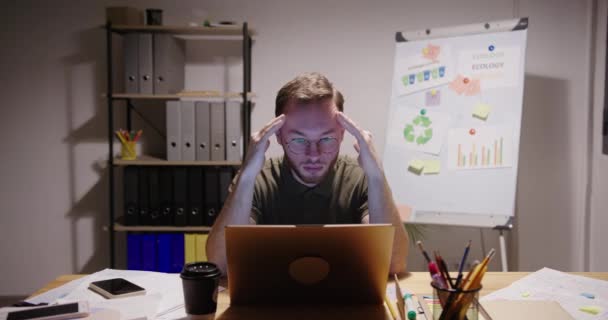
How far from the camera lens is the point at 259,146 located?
149 cm

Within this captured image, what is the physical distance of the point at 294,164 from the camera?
159 cm

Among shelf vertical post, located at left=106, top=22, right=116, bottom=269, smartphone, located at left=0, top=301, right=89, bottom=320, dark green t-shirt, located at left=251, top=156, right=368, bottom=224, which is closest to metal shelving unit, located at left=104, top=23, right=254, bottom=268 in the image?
shelf vertical post, located at left=106, top=22, right=116, bottom=269

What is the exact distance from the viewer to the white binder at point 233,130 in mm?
Result: 2877

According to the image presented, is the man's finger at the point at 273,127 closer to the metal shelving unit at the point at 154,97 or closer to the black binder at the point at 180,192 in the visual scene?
the metal shelving unit at the point at 154,97

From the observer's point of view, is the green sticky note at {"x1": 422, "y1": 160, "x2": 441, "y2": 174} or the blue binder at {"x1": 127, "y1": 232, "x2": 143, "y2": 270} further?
the blue binder at {"x1": 127, "y1": 232, "x2": 143, "y2": 270}

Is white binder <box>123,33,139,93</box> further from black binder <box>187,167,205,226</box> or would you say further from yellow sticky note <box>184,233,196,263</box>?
yellow sticky note <box>184,233,196,263</box>

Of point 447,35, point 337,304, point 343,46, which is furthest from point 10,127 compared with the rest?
point 337,304

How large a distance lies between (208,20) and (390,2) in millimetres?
1125

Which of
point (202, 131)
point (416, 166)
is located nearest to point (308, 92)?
point (416, 166)

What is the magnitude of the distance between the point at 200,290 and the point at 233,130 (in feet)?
6.32

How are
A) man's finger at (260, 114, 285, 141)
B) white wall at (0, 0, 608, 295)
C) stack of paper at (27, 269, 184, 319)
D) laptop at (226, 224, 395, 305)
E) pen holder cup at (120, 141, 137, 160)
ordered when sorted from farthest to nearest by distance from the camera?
1. white wall at (0, 0, 608, 295)
2. pen holder cup at (120, 141, 137, 160)
3. man's finger at (260, 114, 285, 141)
4. stack of paper at (27, 269, 184, 319)
5. laptop at (226, 224, 395, 305)

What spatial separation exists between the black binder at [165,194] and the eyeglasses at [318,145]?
159cm

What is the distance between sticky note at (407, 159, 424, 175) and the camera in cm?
274

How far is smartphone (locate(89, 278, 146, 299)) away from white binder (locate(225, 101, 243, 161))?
5.59 ft
